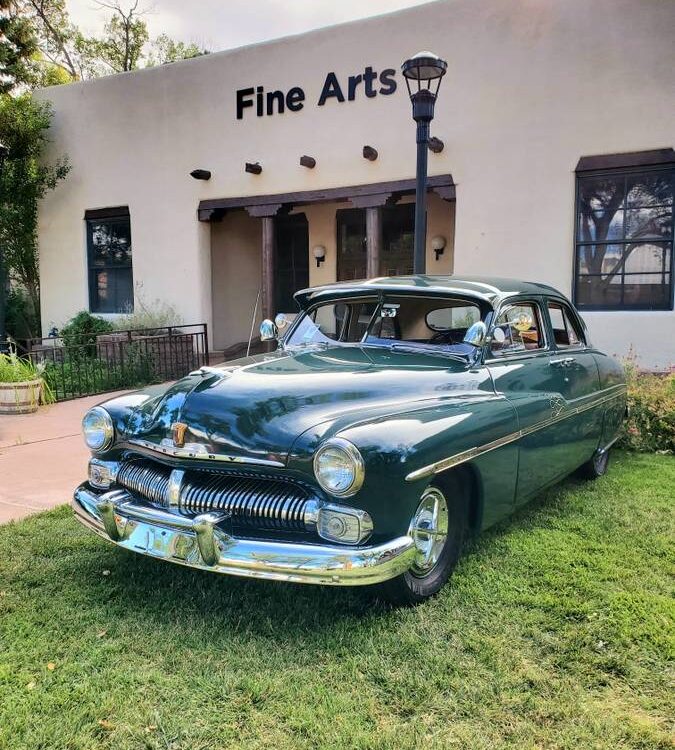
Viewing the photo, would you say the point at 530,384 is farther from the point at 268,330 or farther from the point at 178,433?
the point at 178,433

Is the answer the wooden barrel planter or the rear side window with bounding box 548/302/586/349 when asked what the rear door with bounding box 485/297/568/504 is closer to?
the rear side window with bounding box 548/302/586/349

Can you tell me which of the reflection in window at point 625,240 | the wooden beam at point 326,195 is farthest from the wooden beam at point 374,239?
the reflection in window at point 625,240

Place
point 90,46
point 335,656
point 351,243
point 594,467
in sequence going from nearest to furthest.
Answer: point 335,656 → point 594,467 → point 351,243 → point 90,46

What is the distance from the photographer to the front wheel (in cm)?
292

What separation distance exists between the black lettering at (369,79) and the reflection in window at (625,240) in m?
Answer: 3.51

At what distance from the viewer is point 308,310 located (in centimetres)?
452

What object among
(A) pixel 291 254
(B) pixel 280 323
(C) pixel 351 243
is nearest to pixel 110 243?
(A) pixel 291 254

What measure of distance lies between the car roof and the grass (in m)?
1.51

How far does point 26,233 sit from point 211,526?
13757 mm

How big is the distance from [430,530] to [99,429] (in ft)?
5.79

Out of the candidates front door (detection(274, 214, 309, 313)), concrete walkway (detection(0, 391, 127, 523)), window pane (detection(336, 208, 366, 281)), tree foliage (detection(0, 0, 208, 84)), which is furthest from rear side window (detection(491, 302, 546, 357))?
tree foliage (detection(0, 0, 208, 84))

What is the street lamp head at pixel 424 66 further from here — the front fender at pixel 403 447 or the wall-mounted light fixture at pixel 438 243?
the wall-mounted light fixture at pixel 438 243

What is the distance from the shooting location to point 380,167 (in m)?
10.2

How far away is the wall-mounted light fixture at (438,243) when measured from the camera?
37.1 ft
